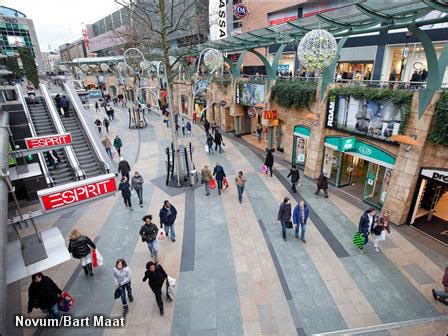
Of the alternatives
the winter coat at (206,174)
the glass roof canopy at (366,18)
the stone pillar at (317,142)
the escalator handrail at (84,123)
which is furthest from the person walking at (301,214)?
the escalator handrail at (84,123)

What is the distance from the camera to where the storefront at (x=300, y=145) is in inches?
578

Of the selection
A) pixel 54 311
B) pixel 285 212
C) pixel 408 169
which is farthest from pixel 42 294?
pixel 408 169

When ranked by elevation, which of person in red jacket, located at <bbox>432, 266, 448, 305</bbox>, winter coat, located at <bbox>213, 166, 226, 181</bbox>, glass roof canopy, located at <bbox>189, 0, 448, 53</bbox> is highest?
glass roof canopy, located at <bbox>189, 0, 448, 53</bbox>

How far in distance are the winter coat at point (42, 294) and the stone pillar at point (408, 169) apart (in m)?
10.7

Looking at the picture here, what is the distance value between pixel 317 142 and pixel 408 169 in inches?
185

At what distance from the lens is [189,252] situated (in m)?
8.12

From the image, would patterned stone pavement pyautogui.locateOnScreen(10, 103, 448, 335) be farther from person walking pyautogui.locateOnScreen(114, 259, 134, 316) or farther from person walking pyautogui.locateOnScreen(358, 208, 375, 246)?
person walking pyautogui.locateOnScreen(358, 208, 375, 246)

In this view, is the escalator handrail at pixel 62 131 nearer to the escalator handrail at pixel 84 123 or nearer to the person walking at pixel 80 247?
the escalator handrail at pixel 84 123

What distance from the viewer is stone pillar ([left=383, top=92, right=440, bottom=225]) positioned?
8516 mm

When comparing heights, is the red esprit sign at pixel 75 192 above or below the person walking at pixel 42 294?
above

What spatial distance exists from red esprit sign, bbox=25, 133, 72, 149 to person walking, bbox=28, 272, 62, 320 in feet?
19.7

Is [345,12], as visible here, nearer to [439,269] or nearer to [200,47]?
[439,269]

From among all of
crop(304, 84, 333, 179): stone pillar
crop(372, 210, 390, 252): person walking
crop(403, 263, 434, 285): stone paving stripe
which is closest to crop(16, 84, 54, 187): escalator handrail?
crop(304, 84, 333, 179): stone pillar

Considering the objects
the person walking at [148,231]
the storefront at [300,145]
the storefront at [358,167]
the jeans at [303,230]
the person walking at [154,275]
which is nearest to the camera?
the person walking at [154,275]
